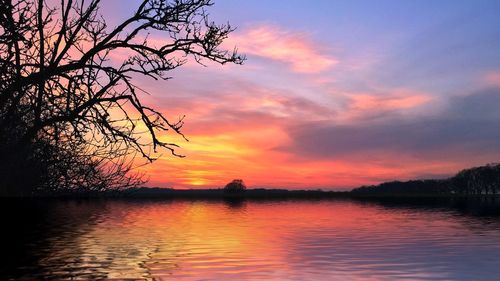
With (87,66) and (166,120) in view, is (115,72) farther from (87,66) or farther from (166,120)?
(166,120)

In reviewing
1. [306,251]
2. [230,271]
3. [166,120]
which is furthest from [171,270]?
[166,120]

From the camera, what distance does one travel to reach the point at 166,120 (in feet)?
45.7

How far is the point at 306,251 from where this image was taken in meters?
39.1

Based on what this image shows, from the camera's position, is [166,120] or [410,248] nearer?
[166,120]

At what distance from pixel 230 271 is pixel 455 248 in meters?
22.7

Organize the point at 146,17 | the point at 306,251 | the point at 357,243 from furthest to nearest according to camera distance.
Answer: the point at 357,243, the point at 306,251, the point at 146,17

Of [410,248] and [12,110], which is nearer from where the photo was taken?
[12,110]

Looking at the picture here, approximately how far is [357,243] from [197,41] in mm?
34922

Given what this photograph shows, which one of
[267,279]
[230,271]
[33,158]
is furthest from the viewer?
[230,271]

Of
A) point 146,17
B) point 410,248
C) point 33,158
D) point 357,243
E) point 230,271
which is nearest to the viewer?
point 146,17

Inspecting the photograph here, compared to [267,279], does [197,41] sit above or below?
above

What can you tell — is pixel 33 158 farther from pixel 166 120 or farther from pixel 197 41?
pixel 197 41

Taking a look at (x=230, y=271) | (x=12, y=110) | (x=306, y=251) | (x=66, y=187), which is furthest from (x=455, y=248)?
(x=12, y=110)

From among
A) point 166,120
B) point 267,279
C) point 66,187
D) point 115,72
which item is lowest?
point 267,279
